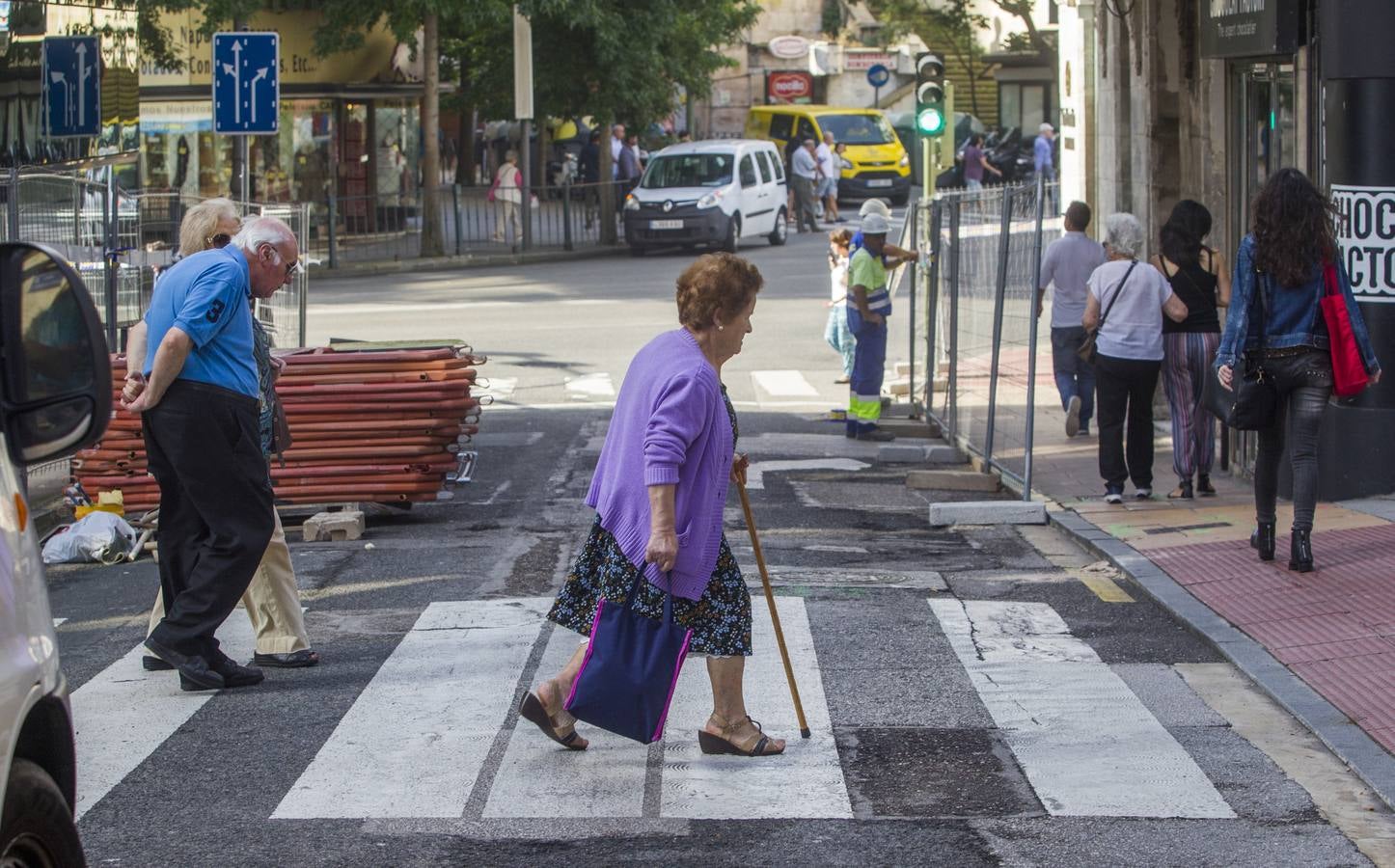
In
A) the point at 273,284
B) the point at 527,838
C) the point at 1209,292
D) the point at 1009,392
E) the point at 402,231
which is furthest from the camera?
the point at 402,231

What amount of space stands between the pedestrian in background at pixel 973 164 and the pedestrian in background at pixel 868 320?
29711 millimetres

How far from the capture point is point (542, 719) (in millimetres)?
5910

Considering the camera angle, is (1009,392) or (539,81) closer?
(1009,392)

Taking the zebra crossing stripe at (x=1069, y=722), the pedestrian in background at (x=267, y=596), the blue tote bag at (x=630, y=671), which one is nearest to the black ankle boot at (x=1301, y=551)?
the zebra crossing stripe at (x=1069, y=722)

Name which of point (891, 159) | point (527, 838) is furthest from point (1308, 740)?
point (891, 159)

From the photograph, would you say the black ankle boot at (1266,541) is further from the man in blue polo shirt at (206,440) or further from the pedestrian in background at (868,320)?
the pedestrian in background at (868,320)

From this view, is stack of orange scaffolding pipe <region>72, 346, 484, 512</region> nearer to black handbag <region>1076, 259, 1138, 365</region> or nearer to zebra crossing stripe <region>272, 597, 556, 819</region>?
zebra crossing stripe <region>272, 597, 556, 819</region>

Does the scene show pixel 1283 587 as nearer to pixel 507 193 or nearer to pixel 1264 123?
pixel 1264 123

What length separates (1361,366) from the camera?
8531mm

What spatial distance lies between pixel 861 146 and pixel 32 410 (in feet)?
136

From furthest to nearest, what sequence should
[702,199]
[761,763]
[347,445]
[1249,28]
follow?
[702,199] → [1249,28] → [347,445] → [761,763]

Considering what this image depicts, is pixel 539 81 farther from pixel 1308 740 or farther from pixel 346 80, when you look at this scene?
pixel 1308 740

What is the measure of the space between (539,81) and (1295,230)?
2677 cm

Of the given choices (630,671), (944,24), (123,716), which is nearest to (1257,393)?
(630,671)
